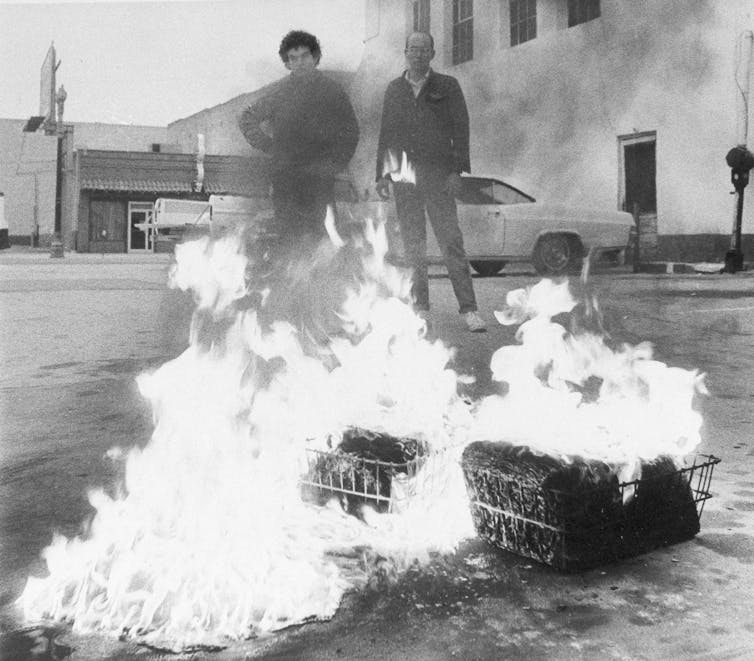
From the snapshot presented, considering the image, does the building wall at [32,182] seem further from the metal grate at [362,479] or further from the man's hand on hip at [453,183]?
the metal grate at [362,479]

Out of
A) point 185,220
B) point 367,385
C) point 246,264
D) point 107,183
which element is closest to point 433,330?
point 246,264

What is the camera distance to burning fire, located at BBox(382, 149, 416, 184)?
15.5 ft

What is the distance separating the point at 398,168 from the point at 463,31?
10.7 feet

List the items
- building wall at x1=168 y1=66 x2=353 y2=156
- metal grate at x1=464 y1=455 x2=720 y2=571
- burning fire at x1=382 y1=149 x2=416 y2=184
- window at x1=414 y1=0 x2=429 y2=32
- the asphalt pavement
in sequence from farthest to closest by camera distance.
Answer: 1. window at x1=414 y1=0 x2=429 y2=32
2. burning fire at x1=382 y1=149 x2=416 y2=184
3. building wall at x1=168 y1=66 x2=353 y2=156
4. metal grate at x1=464 y1=455 x2=720 y2=571
5. the asphalt pavement

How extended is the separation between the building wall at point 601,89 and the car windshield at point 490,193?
0.13 meters

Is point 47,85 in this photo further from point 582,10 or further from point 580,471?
point 582,10

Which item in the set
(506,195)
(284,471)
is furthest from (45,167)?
(284,471)

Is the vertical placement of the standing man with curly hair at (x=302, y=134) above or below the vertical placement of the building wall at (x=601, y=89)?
below

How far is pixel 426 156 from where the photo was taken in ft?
16.9

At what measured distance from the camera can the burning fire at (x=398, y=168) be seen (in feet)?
15.5

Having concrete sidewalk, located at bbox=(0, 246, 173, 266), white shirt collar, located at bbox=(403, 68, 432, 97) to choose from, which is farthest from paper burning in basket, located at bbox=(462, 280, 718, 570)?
concrete sidewalk, located at bbox=(0, 246, 173, 266)

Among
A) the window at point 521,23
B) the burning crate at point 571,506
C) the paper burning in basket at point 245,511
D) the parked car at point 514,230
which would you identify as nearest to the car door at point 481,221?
the parked car at point 514,230

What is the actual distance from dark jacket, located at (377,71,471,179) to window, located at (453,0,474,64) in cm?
196

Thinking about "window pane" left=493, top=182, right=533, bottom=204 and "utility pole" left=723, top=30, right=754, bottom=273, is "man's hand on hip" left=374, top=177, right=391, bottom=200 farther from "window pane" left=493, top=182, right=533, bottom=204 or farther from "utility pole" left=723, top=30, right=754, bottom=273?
"utility pole" left=723, top=30, right=754, bottom=273
